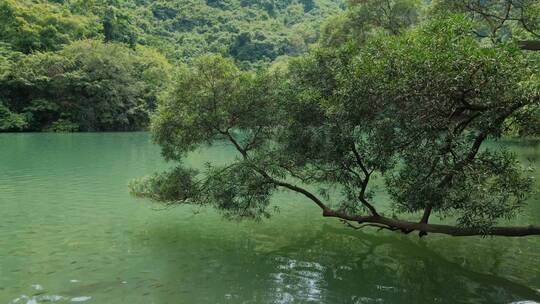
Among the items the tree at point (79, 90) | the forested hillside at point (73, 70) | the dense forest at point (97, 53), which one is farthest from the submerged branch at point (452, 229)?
the tree at point (79, 90)

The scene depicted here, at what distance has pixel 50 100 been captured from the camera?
196ft

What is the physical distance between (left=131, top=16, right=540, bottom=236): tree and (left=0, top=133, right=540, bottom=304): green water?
134 centimetres

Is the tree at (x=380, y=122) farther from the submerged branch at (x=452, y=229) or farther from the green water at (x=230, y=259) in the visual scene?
the green water at (x=230, y=259)

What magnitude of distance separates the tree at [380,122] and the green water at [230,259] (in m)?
1.34

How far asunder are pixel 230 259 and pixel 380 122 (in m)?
5.63

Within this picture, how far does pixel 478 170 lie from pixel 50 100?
199 feet

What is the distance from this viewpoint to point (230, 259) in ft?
39.5

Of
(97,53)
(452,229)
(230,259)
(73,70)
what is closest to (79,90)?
(73,70)

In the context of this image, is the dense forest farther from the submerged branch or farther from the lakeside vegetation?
the submerged branch

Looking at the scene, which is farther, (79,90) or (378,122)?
(79,90)

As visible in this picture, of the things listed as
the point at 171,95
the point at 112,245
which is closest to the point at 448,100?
the point at 171,95

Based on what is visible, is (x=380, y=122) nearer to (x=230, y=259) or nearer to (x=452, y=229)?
(x=452, y=229)

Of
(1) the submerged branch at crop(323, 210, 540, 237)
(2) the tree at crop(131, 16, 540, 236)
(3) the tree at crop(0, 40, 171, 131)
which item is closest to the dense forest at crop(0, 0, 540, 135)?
(3) the tree at crop(0, 40, 171, 131)

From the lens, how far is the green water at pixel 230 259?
966 cm
